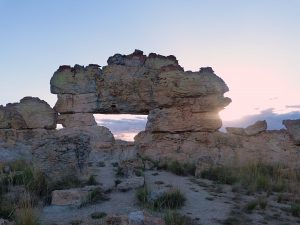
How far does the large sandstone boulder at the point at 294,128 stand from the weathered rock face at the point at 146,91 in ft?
6.90

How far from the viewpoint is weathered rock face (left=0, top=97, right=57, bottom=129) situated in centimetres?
1381

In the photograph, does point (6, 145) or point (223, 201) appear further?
point (6, 145)

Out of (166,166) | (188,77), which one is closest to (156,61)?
(188,77)

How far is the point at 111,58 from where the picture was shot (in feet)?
47.6

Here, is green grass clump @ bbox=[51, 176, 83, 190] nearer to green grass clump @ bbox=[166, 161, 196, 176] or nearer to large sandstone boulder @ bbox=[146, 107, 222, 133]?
green grass clump @ bbox=[166, 161, 196, 176]

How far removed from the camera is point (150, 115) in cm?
1409

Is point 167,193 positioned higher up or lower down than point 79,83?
lower down

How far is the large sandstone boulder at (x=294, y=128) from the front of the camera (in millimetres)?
13433

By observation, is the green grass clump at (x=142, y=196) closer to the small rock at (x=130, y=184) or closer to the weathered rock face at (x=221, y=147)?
the small rock at (x=130, y=184)

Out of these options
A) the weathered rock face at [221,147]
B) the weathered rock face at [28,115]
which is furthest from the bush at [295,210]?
the weathered rock face at [28,115]

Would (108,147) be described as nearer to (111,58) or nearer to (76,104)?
(76,104)

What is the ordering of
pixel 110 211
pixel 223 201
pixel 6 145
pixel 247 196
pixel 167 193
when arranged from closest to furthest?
pixel 110 211, pixel 167 193, pixel 223 201, pixel 247 196, pixel 6 145

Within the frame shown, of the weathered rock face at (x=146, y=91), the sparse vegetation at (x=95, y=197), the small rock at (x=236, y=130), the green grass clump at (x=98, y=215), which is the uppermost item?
the weathered rock face at (x=146, y=91)

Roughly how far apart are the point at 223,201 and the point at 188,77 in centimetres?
683
